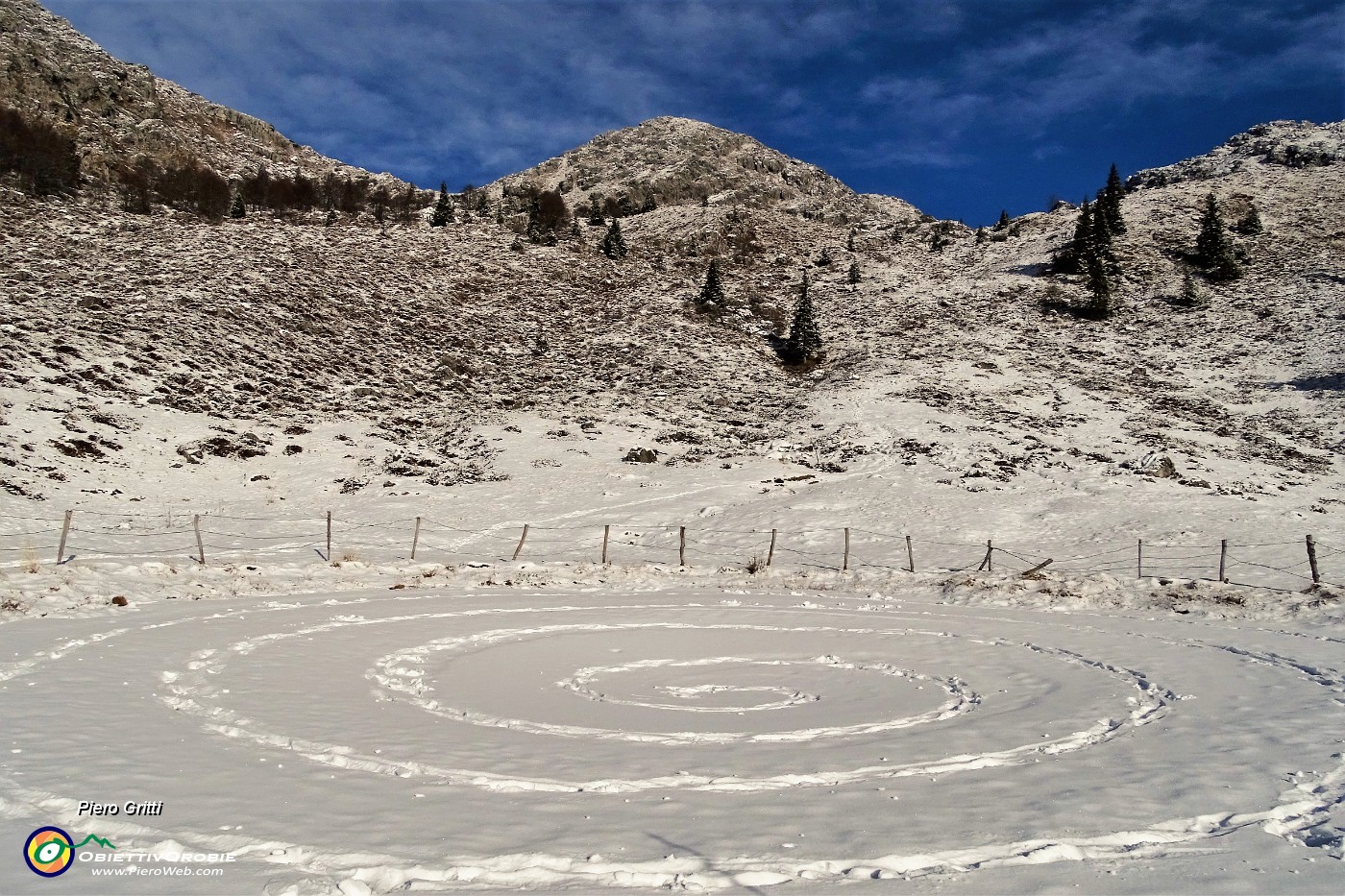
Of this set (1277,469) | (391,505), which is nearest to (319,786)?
(391,505)

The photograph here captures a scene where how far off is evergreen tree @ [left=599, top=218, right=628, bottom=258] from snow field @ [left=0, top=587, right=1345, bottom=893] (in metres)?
63.6

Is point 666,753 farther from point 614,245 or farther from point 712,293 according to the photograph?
point 614,245

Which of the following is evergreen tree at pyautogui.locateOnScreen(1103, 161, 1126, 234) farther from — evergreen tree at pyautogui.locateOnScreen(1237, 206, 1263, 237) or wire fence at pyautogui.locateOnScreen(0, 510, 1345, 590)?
wire fence at pyautogui.locateOnScreen(0, 510, 1345, 590)

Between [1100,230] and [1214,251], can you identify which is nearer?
[1214,251]

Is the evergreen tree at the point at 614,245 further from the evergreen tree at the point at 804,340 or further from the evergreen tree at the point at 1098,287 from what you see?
the evergreen tree at the point at 1098,287

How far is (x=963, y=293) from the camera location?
2539 inches

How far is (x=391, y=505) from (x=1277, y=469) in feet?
138

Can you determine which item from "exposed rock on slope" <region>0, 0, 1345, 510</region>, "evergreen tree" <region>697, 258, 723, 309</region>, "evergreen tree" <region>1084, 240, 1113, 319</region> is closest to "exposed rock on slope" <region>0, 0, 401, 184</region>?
"exposed rock on slope" <region>0, 0, 1345, 510</region>

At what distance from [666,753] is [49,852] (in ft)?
16.0

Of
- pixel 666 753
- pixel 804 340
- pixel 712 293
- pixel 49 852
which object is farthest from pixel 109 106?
pixel 666 753

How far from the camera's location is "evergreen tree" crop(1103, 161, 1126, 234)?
7100cm

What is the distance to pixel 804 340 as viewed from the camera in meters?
55.0

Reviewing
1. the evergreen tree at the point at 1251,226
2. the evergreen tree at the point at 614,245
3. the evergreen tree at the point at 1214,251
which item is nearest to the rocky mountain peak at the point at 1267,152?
the evergreen tree at the point at 1251,226

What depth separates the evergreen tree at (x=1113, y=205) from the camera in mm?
71000
